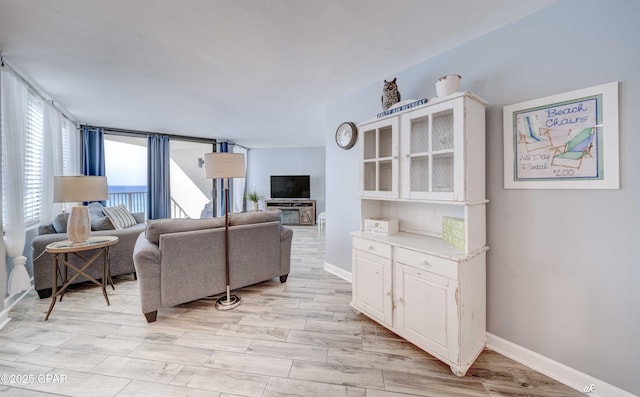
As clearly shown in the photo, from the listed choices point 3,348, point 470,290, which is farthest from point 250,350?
point 3,348

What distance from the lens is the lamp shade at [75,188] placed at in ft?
7.16

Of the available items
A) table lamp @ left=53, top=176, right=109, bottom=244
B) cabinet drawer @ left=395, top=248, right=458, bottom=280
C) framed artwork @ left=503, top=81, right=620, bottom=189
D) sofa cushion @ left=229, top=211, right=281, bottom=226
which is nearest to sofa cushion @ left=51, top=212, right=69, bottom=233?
table lamp @ left=53, top=176, right=109, bottom=244

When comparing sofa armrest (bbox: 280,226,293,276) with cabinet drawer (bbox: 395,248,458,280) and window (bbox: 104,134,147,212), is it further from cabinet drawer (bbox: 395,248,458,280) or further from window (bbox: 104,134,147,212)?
window (bbox: 104,134,147,212)

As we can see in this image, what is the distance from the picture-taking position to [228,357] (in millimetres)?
1659

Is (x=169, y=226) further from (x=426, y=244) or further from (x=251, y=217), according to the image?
(x=426, y=244)

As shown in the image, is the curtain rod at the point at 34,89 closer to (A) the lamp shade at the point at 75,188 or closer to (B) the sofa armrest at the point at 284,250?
(A) the lamp shade at the point at 75,188

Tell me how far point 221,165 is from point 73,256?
2.12 metres

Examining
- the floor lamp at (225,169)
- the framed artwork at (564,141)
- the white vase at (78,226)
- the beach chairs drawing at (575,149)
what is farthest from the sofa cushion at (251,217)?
the beach chairs drawing at (575,149)

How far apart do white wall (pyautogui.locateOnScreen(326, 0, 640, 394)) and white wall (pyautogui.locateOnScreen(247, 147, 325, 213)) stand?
17.7 feet

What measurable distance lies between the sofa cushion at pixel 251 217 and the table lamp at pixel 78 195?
1.30 meters

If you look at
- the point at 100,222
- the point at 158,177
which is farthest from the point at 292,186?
the point at 100,222

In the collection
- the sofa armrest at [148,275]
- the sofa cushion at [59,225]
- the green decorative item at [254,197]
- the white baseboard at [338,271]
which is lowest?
the white baseboard at [338,271]

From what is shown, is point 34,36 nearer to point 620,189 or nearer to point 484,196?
point 484,196

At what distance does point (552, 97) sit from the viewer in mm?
1457
